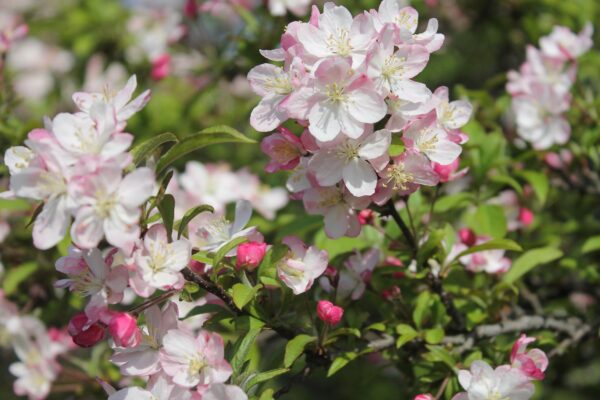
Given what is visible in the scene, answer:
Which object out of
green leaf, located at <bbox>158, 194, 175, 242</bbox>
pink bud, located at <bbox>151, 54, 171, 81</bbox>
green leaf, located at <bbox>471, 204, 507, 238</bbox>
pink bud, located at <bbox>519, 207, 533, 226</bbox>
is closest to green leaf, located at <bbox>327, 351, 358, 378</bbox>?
green leaf, located at <bbox>158, 194, 175, 242</bbox>

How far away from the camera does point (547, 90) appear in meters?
2.32

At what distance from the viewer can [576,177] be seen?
7.99ft

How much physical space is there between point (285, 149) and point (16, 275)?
1286mm

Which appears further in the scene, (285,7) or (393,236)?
(285,7)

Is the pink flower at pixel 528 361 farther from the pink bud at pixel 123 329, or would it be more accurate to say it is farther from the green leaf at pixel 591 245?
the pink bud at pixel 123 329

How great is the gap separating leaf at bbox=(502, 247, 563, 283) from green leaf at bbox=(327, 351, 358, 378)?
1.83ft

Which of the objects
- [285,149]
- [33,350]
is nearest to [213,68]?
[33,350]

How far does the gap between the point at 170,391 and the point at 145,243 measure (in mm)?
290

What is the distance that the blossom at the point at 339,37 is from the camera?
4.54 ft

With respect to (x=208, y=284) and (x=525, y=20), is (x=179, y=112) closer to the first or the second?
(x=525, y=20)

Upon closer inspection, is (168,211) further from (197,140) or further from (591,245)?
(591,245)

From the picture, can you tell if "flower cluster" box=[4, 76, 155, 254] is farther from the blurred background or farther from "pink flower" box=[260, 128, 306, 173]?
the blurred background

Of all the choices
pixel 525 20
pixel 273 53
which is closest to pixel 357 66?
pixel 273 53

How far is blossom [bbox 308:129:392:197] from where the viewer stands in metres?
1.36
